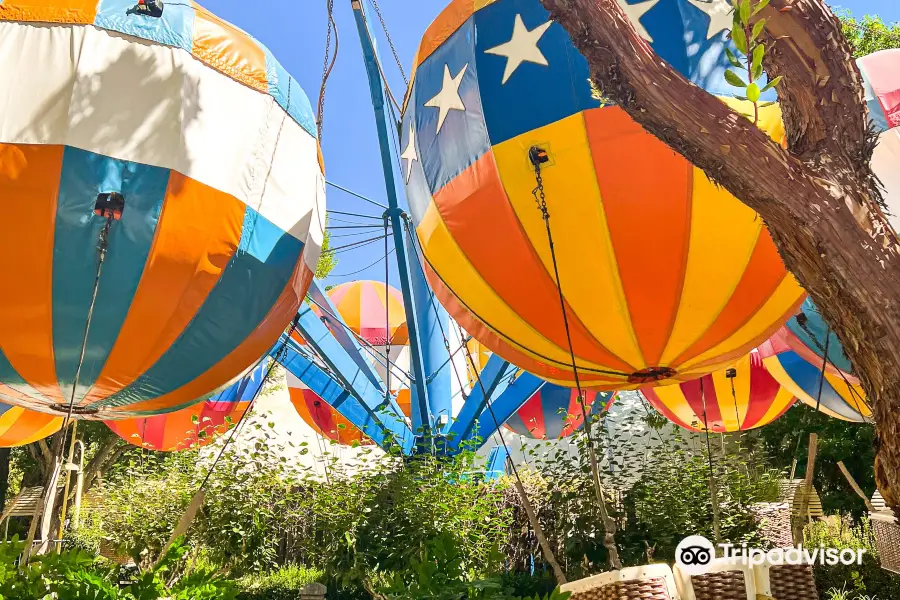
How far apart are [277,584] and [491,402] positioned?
8.66ft

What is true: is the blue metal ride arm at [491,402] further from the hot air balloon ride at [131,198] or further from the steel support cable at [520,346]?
the hot air balloon ride at [131,198]

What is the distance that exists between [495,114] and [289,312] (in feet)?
5.66

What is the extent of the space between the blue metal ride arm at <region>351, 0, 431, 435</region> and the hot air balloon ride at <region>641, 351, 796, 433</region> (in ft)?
8.65

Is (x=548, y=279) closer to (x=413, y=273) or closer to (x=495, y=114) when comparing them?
(x=495, y=114)

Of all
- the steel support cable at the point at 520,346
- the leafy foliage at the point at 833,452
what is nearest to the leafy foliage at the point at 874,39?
the leafy foliage at the point at 833,452


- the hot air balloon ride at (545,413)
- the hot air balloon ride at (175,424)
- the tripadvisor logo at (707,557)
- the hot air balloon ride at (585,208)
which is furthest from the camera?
the hot air balloon ride at (545,413)

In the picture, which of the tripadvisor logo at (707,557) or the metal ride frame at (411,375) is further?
the metal ride frame at (411,375)

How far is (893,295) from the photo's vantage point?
1.50 m

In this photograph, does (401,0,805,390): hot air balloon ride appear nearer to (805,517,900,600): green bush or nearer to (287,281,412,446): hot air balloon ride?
(805,517,900,600): green bush

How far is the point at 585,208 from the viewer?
310 cm

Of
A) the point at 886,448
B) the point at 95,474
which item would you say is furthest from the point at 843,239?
the point at 95,474

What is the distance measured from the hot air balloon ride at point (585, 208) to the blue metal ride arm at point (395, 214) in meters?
2.43

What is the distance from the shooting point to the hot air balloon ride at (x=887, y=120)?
3.54 m

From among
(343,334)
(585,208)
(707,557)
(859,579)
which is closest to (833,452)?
(859,579)
